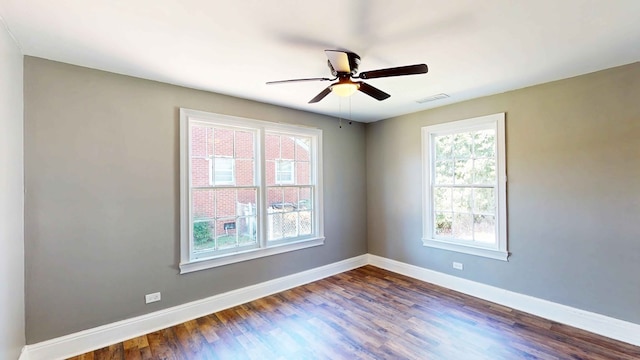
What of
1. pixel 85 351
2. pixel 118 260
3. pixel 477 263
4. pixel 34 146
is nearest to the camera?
pixel 34 146

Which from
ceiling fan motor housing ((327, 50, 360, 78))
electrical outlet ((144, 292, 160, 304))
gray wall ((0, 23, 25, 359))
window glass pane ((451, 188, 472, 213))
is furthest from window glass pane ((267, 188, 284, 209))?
window glass pane ((451, 188, 472, 213))

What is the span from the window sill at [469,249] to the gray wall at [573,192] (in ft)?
0.24

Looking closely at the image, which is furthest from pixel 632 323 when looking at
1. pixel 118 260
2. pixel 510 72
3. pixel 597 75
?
pixel 118 260

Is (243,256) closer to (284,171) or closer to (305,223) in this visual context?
(305,223)

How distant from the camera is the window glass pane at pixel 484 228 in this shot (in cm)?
353

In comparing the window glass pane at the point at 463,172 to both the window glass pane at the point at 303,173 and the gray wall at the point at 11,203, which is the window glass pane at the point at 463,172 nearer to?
the window glass pane at the point at 303,173

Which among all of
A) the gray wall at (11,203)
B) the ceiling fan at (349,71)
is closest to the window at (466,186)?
the ceiling fan at (349,71)

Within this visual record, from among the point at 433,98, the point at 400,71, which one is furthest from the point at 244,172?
the point at 433,98

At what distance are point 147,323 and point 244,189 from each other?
1.70 m

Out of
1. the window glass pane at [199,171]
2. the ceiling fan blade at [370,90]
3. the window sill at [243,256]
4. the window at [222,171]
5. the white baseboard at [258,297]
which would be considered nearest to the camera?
the ceiling fan blade at [370,90]

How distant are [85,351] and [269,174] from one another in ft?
8.24

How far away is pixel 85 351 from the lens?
2480 mm

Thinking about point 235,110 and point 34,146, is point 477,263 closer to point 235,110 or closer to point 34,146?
point 235,110

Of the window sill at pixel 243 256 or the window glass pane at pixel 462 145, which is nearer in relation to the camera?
the window sill at pixel 243 256
